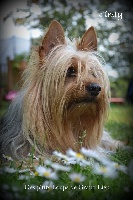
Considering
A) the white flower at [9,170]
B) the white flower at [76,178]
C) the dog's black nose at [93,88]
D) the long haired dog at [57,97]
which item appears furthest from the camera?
the long haired dog at [57,97]

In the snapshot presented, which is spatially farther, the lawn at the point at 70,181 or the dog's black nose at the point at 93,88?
the dog's black nose at the point at 93,88

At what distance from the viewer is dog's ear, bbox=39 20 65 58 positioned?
269 cm

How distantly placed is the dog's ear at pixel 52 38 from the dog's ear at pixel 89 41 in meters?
0.14

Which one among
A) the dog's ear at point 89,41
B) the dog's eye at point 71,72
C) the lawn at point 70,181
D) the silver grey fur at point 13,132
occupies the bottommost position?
the lawn at point 70,181

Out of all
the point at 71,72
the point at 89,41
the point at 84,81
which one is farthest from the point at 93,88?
the point at 89,41

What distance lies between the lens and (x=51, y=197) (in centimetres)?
207

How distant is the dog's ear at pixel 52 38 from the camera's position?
2.69m

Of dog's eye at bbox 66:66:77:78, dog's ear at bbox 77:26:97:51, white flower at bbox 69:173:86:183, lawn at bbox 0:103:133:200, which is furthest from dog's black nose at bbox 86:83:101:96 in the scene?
white flower at bbox 69:173:86:183

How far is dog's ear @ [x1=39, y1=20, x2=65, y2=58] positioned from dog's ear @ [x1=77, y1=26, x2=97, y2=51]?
0.14 metres

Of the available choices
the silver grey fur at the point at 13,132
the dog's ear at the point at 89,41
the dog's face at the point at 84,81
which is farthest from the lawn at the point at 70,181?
the dog's ear at the point at 89,41

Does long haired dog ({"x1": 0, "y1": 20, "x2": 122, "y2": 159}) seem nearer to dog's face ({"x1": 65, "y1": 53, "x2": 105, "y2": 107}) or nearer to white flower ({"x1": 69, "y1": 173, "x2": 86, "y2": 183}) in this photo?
dog's face ({"x1": 65, "y1": 53, "x2": 105, "y2": 107})

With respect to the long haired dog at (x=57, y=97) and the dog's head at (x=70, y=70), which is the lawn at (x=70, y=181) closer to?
the long haired dog at (x=57, y=97)

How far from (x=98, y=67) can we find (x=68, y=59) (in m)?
0.24

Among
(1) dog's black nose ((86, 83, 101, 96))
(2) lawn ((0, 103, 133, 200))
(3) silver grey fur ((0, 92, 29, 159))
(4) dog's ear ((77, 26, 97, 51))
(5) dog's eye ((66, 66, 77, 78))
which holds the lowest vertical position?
(2) lawn ((0, 103, 133, 200))
